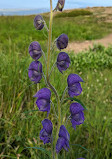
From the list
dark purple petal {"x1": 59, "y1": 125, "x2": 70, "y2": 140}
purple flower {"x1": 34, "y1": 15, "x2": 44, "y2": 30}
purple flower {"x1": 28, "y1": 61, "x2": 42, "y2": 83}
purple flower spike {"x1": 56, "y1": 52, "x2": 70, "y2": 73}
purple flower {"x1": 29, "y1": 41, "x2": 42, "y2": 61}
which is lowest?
dark purple petal {"x1": 59, "y1": 125, "x2": 70, "y2": 140}

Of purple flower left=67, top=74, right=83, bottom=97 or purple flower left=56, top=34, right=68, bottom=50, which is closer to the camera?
purple flower left=56, top=34, right=68, bottom=50

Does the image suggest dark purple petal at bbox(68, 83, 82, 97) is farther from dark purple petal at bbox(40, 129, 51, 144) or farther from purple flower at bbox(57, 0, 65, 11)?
purple flower at bbox(57, 0, 65, 11)

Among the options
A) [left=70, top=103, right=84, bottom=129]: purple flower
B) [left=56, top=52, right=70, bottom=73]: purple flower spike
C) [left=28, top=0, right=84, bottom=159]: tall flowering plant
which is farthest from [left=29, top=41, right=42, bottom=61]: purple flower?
[left=70, top=103, right=84, bottom=129]: purple flower

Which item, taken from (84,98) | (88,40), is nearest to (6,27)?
(88,40)

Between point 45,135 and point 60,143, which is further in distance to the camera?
point 45,135

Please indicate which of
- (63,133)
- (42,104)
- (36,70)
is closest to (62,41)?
(36,70)

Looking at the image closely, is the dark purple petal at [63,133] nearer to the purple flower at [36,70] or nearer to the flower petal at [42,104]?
the flower petal at [42,104]

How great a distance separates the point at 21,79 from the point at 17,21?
11683 millimetres

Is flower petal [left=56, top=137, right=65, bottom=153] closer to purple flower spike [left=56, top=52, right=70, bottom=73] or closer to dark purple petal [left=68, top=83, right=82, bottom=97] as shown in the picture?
dark purple petal [left=68, top=83, right=82, bottom=97]

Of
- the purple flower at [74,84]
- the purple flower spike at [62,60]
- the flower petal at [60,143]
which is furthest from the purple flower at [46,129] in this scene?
the purple flower spike at [62,60]

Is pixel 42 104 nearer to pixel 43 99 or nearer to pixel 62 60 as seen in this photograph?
pixel 43 99

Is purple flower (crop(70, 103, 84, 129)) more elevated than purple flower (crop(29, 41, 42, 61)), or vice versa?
purple flower (crop(29, 41, 42, 61))

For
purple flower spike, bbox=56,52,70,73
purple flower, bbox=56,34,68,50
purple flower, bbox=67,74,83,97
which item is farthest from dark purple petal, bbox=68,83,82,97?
purple flower, bbox=56,34,68,50

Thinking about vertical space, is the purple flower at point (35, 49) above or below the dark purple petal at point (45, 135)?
above
